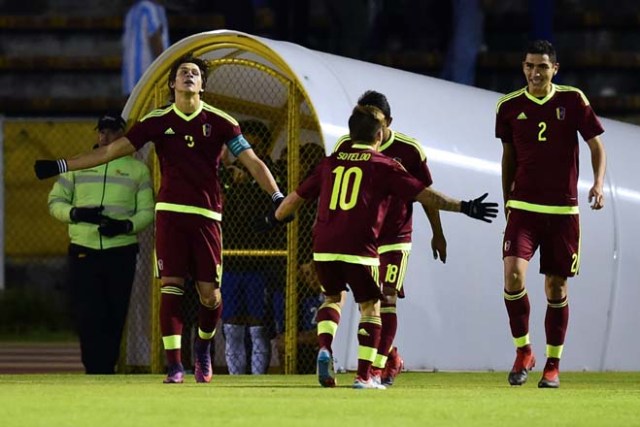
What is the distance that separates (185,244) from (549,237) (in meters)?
2.33

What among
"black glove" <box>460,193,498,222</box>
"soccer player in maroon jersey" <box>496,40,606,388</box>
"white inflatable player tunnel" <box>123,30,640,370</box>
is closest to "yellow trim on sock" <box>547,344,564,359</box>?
"soccer player in maroon jersey" <box>496,40,606,388</box>

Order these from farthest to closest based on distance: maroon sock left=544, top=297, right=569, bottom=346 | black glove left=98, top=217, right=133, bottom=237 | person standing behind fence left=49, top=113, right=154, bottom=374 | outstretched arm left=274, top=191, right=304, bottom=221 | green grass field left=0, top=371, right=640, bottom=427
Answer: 1. person standing behind fence left=49, top=113, right=154, bottom=374
2. black glove left=98, top=217, right=133, bottom=237
3. maroon sock left=544, top=297, right=569, bottom=346
4. outstretched arm left=274, top=191, right=304, bottom=221
5. green grass field left=0, top=371, right=640, bottom=427

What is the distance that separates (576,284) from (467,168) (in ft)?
4.44

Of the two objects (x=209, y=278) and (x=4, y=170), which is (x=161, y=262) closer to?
(x=209, y=278)

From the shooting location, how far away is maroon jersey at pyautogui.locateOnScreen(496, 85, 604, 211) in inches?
498

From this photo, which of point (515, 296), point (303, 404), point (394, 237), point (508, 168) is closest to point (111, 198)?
point (394, 237)

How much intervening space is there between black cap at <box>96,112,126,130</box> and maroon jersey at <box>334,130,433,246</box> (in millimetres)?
3454

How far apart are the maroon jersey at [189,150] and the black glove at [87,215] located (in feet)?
9.39

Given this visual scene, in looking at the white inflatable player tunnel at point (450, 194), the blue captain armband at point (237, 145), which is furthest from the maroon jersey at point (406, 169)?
the white inflatable player tunnel at point (450, 194)

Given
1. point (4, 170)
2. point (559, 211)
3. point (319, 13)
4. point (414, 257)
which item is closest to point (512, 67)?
point (319, 13)

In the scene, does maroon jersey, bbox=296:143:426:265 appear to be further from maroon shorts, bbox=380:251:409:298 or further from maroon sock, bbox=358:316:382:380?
maroon shorts, bbox=380:251:409:298

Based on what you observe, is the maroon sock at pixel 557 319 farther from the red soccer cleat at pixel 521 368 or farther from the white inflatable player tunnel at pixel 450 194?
the white inflatable player tunnel at pixel 450 194

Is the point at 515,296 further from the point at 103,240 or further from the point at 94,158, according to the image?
the point at 103,240

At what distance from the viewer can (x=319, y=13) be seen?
79.3 ft
